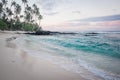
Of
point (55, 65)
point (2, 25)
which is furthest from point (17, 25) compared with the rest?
point (55, 65)

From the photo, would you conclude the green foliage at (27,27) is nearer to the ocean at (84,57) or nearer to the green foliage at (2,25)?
the green foliage at (2,25)

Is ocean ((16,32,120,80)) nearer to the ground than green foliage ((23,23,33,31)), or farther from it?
nearer to the ground

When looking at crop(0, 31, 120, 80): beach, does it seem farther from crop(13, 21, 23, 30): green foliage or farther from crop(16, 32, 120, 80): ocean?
crop(13, 21, 23, 30): green foliage

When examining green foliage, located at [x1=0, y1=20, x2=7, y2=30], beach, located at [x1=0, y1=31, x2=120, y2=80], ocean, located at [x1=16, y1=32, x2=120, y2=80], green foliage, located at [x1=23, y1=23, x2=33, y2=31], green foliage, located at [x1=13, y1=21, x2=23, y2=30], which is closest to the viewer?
beach, located at [x1=0, y1=31, x2=120, y2=80]

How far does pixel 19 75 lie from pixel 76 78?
1.88m

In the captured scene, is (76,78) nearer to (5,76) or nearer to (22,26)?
(5,76)

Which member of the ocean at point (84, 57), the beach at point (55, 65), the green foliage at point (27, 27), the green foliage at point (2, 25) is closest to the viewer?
the beach at point (55, 65)

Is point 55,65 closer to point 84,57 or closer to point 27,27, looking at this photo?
point 84,57

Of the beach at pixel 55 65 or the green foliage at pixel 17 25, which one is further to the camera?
the green foliage at pixel 17 25

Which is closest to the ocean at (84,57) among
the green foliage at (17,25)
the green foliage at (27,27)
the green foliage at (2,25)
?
the green foliage at (2,25)

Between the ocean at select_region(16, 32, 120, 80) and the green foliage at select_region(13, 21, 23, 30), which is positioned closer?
the ocean at select_region(16, 32, 120, 80)

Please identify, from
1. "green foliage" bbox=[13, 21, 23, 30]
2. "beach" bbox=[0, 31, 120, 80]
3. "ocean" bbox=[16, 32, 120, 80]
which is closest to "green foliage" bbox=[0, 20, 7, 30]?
"green foliage" bbox=[13, 21, 23, 30]

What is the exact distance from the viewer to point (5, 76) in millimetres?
4113

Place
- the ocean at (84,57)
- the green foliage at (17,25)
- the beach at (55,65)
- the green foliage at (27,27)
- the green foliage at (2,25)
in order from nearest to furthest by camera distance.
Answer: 1. the beach at (55,65)
2. the ocean at (84,57)
3. the green foliage at (2,25)
4. the green foliage at (17,25)
5. the green foliage at (27,27)
